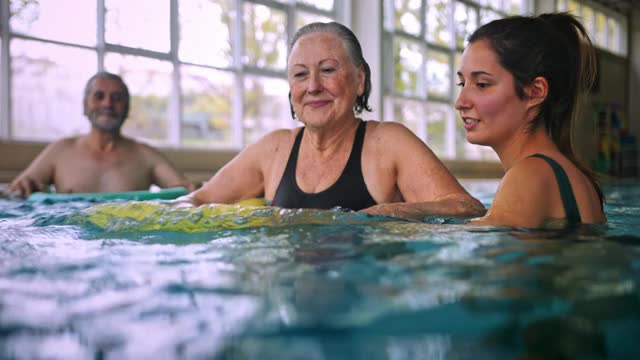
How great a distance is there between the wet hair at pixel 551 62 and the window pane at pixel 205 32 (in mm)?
5854

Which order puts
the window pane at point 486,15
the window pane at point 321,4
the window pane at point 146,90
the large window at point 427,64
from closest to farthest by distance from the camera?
the window pane at point 146,90 < the window pane at point 321,4 < the large window at point 427,64 < the window pane at point 486,15

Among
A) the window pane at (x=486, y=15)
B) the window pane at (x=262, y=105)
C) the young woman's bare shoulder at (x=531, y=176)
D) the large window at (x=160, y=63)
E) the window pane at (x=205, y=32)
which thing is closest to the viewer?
the young woman's bare shoulder at (x=531, y=176)

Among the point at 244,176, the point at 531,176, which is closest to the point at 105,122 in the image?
the point at 244,176

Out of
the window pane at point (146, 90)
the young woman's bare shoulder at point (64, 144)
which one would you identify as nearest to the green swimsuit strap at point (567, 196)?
the young woman's bare shoulder at point (64, 144)

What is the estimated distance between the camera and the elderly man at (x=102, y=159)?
424 centimetres

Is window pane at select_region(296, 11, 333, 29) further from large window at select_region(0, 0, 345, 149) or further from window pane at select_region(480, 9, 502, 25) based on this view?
window pane at select_region(480, 9, 502, 25)

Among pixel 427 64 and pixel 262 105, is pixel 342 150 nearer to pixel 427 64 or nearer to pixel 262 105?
pixel 262 105

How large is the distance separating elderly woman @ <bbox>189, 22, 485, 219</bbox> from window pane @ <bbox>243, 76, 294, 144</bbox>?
219 inches

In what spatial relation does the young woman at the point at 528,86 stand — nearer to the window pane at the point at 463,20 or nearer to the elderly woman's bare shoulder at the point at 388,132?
the elderly woman's bare shoulder at the point at 388,132

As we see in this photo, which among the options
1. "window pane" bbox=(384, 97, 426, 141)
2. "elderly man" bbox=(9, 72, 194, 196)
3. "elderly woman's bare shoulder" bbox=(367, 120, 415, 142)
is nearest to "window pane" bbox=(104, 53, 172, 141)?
"elderly man" bbox=(9, 72, 194, 196)

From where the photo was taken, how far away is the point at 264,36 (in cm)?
826

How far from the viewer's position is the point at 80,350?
871 mm

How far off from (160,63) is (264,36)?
1626 mm

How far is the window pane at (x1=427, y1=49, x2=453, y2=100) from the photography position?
10.9m
